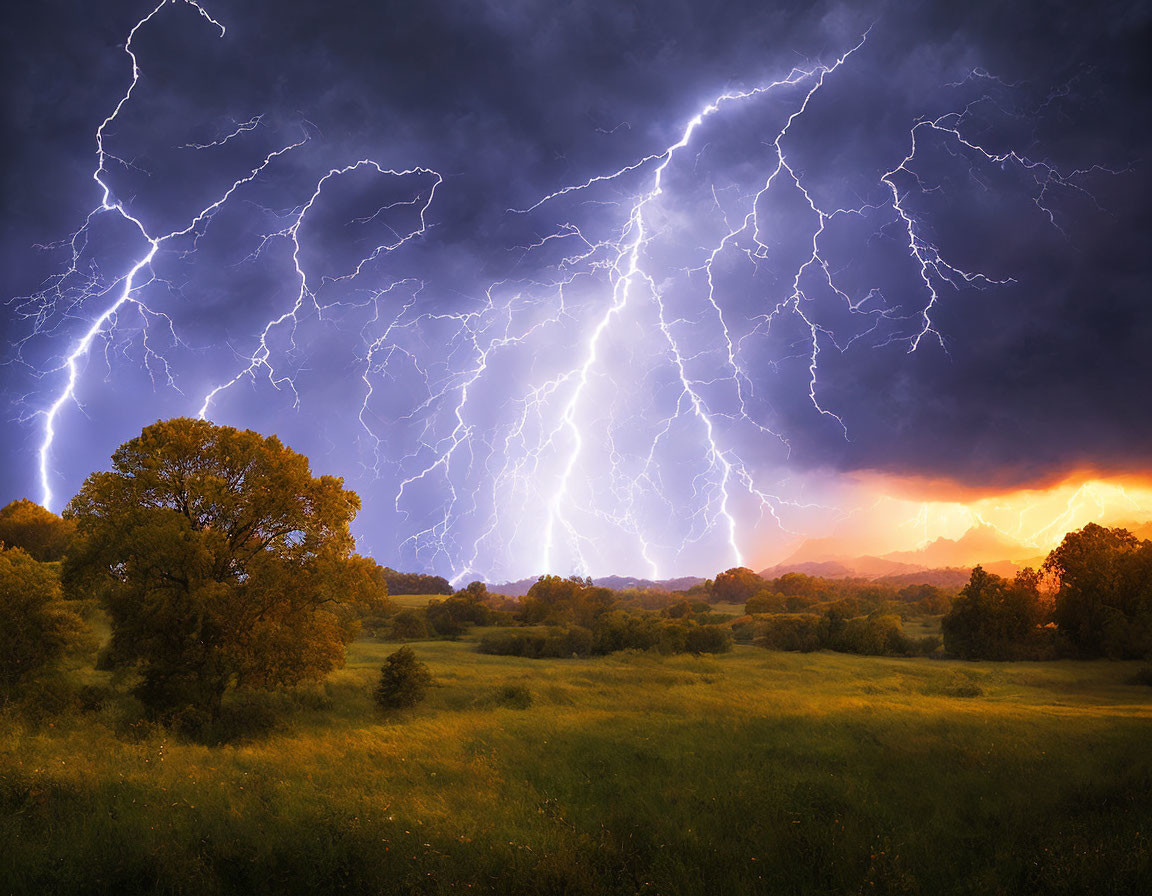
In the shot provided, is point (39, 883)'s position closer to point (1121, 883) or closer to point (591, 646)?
point (1121, 883)

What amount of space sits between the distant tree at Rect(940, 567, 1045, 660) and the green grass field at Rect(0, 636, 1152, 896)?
18989 mm

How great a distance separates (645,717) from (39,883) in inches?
566

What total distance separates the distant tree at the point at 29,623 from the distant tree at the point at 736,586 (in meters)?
82.0

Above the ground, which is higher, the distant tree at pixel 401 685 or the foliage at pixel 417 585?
the distant tree at pixel 401 685

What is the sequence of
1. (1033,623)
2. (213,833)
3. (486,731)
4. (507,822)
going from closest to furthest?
(213,833) → (507,822) → (486,731) → (1033,623)

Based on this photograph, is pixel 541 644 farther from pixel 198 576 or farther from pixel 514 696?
pixel 198 576

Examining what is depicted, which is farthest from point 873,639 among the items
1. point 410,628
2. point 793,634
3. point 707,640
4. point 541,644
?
point 410,628

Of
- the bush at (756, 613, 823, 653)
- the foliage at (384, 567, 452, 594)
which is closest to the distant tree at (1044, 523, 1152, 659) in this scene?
the bush at (756, 613, 823, 653)

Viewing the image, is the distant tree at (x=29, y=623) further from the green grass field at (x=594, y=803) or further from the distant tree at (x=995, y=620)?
the distant tree at (x=995, y=620)

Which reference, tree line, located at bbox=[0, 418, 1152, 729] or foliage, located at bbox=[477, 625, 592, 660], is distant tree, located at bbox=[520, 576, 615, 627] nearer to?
foliage, located at bbox=[477, 625, 592, 660]

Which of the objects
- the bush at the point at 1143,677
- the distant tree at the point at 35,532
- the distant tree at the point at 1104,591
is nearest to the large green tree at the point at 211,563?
the bush at the point at 1143,677

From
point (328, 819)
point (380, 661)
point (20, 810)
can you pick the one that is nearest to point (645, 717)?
point (328, 819)

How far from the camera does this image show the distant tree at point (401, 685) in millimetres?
19969

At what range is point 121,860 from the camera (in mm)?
7438
